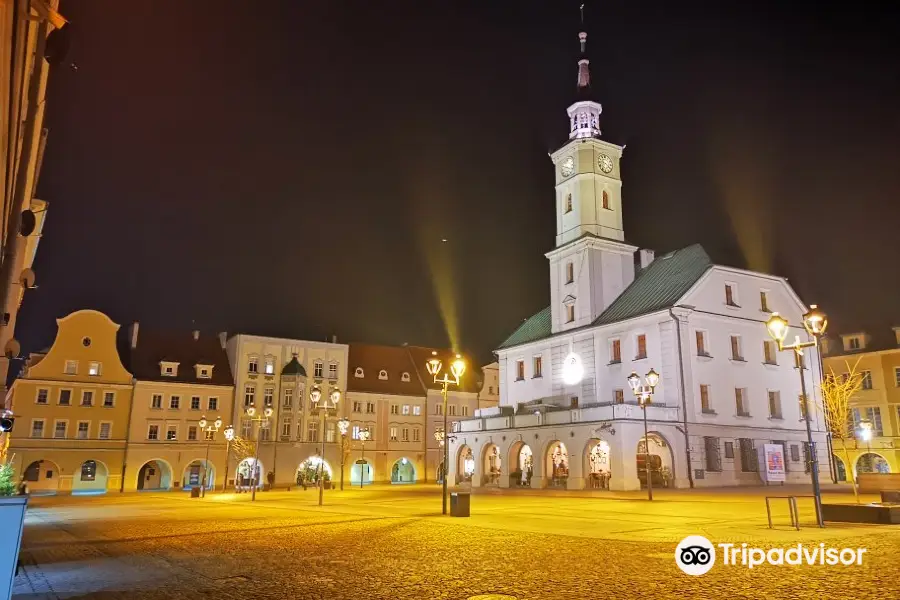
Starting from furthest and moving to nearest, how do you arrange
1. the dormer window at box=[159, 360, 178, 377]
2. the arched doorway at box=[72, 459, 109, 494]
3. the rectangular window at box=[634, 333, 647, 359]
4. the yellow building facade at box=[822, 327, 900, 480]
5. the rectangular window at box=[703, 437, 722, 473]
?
the dormer window at box=[159, 360, 178, 377]
the arched doorway at box=[72, 459, 109, 494]
the yellow building facade at box=[822, 327, 900, 480]
the rectangular window at box=[634, 333, 647, 359]
the rectangular window at box=[703, 437, 722, 473]

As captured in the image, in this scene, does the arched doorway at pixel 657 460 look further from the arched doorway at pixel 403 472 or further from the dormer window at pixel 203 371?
the dormer window at pixel 203 371

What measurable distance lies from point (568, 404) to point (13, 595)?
43.8 metres

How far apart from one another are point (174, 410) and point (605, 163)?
4386 centimetres

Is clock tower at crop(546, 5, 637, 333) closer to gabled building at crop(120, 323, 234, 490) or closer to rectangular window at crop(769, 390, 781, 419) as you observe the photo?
rectangular window at crop(769, 390, 781, 419)

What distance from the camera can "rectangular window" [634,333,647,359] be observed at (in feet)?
149

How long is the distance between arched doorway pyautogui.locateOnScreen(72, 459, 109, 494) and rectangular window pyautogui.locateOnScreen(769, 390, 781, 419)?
52539mm

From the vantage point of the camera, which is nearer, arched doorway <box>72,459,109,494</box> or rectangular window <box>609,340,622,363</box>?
rectangular window <box>609,340,622,363</box>

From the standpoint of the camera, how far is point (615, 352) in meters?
47.7

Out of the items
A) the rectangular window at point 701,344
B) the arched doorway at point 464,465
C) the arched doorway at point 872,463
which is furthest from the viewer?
the arched doorway at point 872,463

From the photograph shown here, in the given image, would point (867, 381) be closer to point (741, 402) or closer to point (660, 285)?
point (741, 402)

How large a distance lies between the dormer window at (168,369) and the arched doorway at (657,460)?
4357 cm

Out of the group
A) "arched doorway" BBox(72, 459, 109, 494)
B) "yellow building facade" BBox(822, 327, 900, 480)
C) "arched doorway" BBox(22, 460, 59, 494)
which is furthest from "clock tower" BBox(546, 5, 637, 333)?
"arched doorway" BBox(22, 460, 59, 494)

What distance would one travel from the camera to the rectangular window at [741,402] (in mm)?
44219

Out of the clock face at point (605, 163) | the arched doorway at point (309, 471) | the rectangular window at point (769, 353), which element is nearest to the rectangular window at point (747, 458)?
the rectangular window at point (769, 353)
